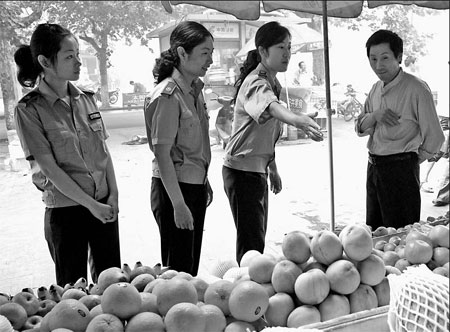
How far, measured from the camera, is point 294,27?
314 inches

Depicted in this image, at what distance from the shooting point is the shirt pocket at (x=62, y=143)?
1712mm

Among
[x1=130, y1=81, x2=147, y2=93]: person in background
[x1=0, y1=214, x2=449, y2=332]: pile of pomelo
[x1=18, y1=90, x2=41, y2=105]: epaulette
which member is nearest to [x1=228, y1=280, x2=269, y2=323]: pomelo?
[x1=0, y1=214, x2=449, y2=332]: pile of pomelo

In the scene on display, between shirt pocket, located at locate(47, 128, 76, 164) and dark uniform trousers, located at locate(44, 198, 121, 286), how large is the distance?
0.19 meters

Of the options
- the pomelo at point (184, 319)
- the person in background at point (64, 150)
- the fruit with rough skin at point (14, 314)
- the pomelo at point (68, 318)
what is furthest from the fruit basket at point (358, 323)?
the person in background at point (64, 150)

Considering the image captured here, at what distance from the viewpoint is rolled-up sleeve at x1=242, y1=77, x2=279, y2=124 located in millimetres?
1831

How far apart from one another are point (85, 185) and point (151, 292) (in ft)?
2.38

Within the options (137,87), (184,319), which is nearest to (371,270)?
(184,319)

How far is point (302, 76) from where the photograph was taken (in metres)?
9.79

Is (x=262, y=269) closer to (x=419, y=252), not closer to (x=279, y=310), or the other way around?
(x=279, y=310)

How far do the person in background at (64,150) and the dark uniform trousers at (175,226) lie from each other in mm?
190

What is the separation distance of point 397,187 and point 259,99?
2.73 ft

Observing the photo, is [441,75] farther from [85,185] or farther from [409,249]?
[85,185]

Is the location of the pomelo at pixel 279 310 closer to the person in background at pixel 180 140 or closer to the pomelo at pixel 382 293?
the pomelo at pixel 382 293

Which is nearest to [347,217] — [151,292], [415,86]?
[415,86]
